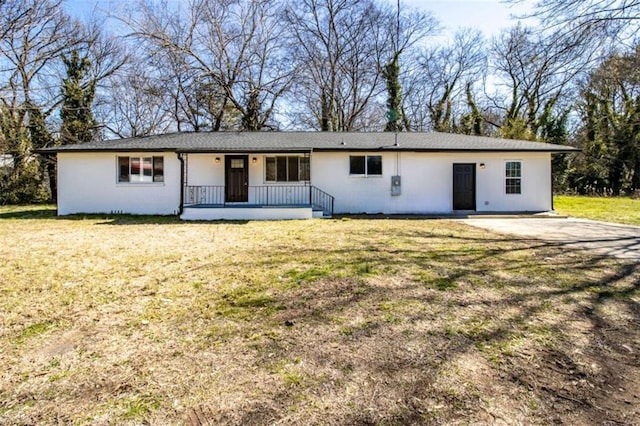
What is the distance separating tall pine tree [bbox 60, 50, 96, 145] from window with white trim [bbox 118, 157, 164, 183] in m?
10.7

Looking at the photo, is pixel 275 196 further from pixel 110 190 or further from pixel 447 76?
pixel 447 76

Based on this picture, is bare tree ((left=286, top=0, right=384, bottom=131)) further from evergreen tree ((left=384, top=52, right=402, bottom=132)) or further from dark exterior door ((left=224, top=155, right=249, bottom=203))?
dark exterior door ((left=224, top=155, right=249, bottom=203))

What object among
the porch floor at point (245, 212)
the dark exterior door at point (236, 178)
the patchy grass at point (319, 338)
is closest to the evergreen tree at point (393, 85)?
the dark exterior door at point (236, 178)

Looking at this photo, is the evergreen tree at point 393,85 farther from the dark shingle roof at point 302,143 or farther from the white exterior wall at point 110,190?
the white exterior wall at point 110,190

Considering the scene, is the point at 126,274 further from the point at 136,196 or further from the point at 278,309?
the point at 136,196

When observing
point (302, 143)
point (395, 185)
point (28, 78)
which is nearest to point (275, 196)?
point (302, 143)

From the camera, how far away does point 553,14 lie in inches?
311

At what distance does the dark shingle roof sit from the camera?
12.5 m

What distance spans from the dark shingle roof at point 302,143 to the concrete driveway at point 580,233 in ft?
10.6

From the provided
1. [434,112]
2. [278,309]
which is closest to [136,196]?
[278,309]

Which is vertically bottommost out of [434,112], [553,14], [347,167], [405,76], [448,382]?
[448,382]

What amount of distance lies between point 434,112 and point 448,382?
28.0 metres

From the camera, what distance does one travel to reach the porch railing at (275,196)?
13.1 meters

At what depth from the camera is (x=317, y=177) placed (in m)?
13.1
